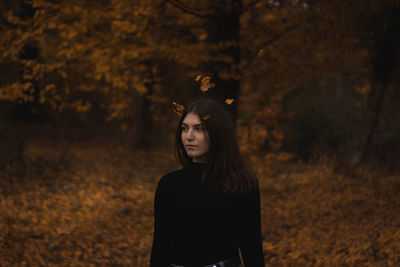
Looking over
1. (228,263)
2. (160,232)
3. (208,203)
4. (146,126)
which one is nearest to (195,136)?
(208,203)

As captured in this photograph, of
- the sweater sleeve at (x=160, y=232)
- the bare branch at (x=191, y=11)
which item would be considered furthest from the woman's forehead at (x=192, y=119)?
the bare branch at (x=191, y=11)

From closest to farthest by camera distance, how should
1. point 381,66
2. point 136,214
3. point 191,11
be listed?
point 191,11, point 136,214, point 381,66

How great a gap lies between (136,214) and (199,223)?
5.03 meters

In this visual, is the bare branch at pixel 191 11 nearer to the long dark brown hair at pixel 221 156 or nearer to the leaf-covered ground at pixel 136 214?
→ the leaf-covered ground at pixel 136 214

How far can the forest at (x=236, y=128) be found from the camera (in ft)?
17.2

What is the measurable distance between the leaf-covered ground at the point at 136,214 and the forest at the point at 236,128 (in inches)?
1.0

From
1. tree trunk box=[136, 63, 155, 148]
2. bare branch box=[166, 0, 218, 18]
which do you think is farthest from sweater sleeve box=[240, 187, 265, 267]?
tree trunk box=[136, 63, 155, 148]

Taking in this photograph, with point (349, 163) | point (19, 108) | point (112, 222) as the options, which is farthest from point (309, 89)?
point (19, 108)

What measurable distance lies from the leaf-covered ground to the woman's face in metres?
3.40

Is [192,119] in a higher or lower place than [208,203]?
higher

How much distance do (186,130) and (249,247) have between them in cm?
84

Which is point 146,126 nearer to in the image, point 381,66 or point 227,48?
point 227,48

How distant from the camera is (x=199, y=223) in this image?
6.40 feet

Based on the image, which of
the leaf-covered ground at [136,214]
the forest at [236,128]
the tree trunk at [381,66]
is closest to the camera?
the leaf-covered ground at [136,214]
